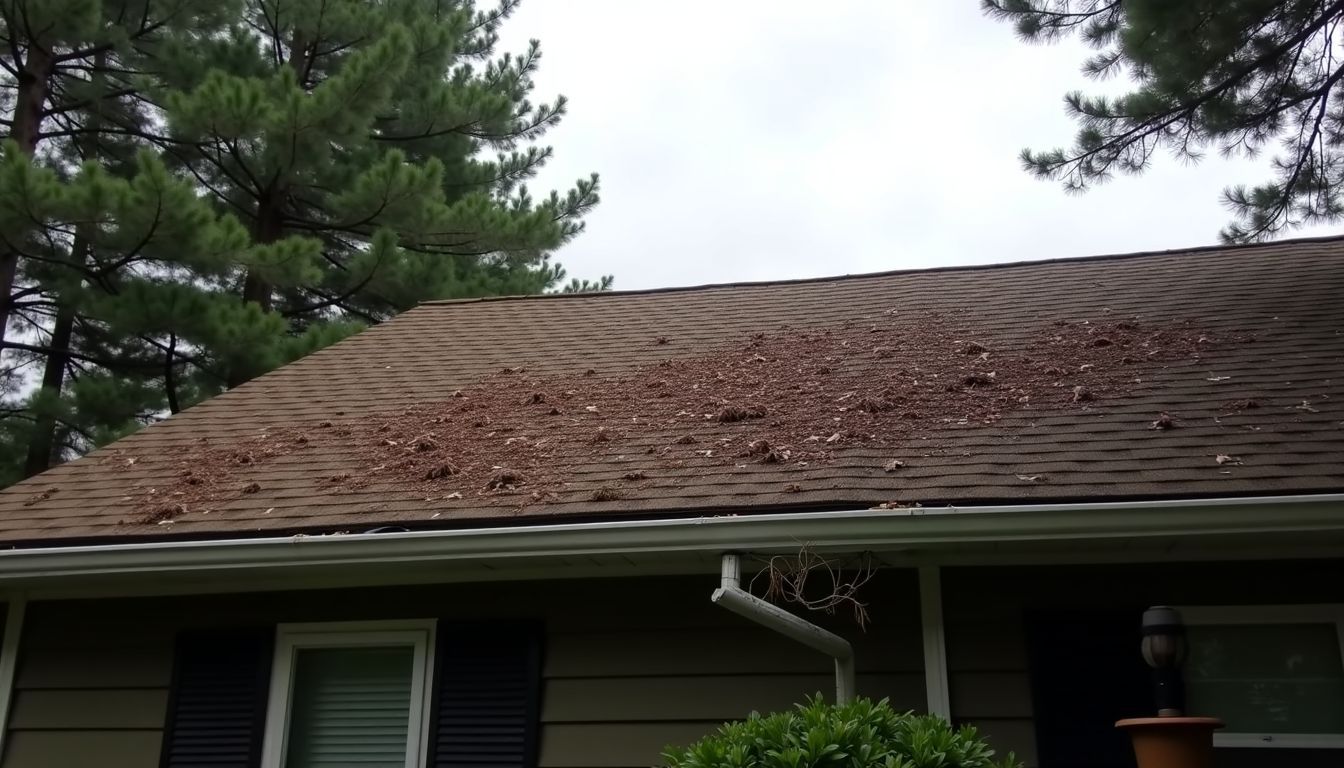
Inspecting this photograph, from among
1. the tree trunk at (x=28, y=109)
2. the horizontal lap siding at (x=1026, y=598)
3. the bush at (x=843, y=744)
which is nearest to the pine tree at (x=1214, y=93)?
the horizontal lap siding at (x=1026, y=598)

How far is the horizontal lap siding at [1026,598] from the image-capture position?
419cm

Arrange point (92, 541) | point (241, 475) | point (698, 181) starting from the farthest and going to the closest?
point (698, 181) < point (241, 475) < point (92, 541)

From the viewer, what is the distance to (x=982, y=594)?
14.5 feet

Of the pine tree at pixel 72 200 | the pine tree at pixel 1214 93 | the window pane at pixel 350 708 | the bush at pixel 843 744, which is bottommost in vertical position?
the bush at pixel 843 744

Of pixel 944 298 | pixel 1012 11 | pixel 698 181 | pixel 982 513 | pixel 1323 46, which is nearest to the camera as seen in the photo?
pixel 982 513

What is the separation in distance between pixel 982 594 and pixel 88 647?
3909 mm

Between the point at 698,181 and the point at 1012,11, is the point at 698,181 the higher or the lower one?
the higher one

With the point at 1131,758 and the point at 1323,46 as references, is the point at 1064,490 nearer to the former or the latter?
the point at 1131,758

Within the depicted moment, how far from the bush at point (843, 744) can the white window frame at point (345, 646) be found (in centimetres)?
174

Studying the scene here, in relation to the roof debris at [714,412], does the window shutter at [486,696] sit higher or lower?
lower

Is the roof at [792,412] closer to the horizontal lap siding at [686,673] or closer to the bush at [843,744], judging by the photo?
the horizontal lap siding at [686,673]

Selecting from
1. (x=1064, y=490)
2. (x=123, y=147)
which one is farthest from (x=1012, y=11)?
(x=123, y=147)

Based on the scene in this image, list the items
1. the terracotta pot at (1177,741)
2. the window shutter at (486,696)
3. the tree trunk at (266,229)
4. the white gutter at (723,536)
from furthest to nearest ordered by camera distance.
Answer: the tree trunk at (266,229) → the window shutter at (486,696) → the white gutter at (723,536) → the terracotta pot at (1177,741)

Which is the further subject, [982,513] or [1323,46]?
[1323,46]
